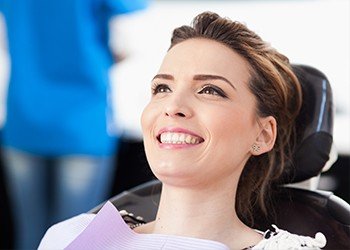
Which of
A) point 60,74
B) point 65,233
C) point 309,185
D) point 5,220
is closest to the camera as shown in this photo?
point 65,233

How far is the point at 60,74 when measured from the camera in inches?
107

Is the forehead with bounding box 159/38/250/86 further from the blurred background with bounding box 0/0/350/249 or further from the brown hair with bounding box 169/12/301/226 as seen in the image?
the blurred background with bounding box 0/0/350/249

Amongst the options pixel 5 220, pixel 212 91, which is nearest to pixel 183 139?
pixel 212 91

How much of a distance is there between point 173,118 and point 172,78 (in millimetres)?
106

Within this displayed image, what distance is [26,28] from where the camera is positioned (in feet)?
8.82

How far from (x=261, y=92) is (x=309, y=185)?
0.96 feet

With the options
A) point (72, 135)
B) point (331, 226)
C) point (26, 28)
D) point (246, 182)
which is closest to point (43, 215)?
point (72, 135)

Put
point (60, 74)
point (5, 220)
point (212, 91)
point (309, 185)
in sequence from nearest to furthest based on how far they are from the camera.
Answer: point (212, 91) < point (309, 185) < point (60, 74) < point (5, 220)

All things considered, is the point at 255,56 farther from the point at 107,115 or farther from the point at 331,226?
the point at 107,115

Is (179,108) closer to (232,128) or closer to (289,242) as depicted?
(232,128)

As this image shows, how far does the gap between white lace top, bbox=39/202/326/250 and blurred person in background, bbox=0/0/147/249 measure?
1134 mm

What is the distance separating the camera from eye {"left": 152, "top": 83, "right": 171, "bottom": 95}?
160 centimetres

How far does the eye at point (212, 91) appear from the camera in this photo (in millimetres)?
1538

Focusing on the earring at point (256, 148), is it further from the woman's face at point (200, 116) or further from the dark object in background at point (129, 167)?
the dark object in background at point (129, 167)
